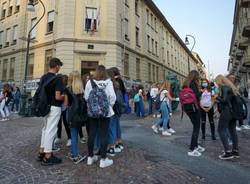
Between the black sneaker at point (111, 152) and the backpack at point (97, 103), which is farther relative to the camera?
the black sneaker at point (111, 152)

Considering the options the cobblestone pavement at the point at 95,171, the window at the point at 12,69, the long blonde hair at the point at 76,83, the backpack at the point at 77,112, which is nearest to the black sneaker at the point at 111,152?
the cobblestone pavement at the point at 95,171

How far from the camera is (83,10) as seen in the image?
2062 cm

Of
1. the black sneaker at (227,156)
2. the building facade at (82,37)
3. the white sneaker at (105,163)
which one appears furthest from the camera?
the building facade at (82,37)

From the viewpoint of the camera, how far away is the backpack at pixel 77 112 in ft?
15.1

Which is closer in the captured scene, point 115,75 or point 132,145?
point 115,75

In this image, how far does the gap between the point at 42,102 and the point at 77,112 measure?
2.20 feet

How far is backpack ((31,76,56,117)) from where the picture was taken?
4.43 metres

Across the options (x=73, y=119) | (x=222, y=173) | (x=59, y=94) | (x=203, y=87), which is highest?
(x=203, y=87)

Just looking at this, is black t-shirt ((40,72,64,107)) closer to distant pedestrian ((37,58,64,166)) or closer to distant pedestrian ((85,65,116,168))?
distant pedestrian ((37,58,64,166))

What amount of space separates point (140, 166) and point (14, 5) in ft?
90.6

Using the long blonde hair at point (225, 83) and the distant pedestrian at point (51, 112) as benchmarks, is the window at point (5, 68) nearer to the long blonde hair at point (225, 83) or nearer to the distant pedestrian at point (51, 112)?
the distant pedestrian at point (51, 112)

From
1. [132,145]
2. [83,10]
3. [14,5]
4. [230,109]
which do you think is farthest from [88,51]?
[230,109]

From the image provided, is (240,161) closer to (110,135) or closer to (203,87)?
(110,135)

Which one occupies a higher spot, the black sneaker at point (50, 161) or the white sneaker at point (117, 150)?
the white sneaker at point (117, 150)
